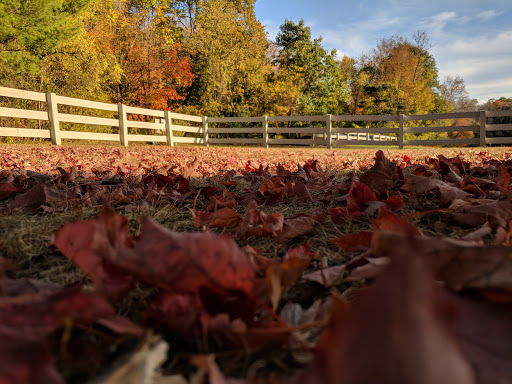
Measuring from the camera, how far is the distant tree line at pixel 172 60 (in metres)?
14.6

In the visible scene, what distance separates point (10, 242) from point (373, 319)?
4.43 ft

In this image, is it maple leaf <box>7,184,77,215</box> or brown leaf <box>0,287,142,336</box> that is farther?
maple leaf <box>7,184,77,215</box>

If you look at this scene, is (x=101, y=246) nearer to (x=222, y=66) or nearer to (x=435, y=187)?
(x=435, y=187)

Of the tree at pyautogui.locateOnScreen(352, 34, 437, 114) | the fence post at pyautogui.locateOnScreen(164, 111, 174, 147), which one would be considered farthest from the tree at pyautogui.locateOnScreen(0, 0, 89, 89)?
the tree at pyautogui.locateOnScreen(352, 34, 437, 114)

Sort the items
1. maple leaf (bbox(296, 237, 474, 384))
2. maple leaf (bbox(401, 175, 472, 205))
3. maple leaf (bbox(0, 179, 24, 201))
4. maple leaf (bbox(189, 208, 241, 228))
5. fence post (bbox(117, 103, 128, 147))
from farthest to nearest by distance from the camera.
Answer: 1. fence post (bbox(117, 103, 128, 147))
2. maple leaf (bbox(0, 179, 24, 201))
3. maple leaf (bbox(401, 175, 472, 205))
4. maple leaf (bbox(189, 208, 241, 228))
5. maple leaf (bbox(296, 237, 474, 384))

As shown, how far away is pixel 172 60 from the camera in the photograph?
75.6 feet

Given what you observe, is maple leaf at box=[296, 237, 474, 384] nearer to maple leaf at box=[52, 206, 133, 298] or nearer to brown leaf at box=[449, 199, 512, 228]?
maple leaf at box=[52, 206, 133, 298]

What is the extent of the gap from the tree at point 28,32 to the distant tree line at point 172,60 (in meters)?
0.04

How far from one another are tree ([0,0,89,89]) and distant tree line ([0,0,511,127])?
0.04m

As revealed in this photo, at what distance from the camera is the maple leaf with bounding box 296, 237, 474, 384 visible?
1.01 feet

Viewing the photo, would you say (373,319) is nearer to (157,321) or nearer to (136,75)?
(157,321)

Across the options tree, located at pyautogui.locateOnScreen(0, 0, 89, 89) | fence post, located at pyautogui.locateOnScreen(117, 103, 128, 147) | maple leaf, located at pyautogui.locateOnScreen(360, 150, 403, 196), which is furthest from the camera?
tree, located at pyautogui.locateOnScreen(0, 0, 89, 89)

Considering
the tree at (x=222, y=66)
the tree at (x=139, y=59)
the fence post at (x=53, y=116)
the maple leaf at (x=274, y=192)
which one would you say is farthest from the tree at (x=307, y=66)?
the maple leaf at (x=274, y=192)

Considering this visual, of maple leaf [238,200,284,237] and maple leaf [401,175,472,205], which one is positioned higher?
maple leaf [401,175,472,205]
